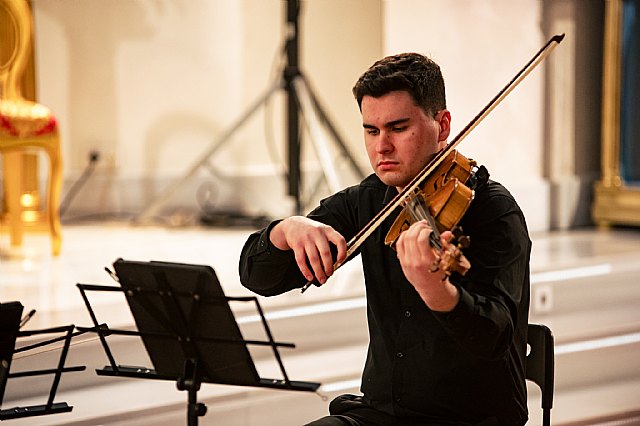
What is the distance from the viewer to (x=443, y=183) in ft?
6.02

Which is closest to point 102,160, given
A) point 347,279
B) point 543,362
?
point 347,279

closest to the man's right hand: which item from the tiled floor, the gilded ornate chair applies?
the tiled floor

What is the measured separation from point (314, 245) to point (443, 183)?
25 centimetres

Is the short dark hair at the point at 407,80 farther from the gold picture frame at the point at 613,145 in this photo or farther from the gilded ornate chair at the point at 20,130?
the gold picture frame at the point at 613,145

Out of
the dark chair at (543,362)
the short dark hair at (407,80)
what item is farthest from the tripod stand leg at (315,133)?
the short dark hair at (407,80)

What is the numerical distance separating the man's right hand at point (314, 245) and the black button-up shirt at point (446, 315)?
0.44 ft

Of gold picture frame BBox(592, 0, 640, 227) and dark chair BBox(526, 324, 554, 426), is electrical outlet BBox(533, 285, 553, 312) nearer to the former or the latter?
gold picture frame BBox(592, 0, 640, 227)

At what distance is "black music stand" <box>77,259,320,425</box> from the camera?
1.96 m

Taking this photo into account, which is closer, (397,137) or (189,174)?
(397,137)

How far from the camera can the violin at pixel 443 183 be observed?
1.78 metres

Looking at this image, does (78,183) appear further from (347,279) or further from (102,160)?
(347,279)

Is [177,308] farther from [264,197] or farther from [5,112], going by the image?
[264,197]

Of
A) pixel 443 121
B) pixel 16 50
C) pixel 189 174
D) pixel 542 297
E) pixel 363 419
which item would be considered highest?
pixel 16 50

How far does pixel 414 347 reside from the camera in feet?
6.61
